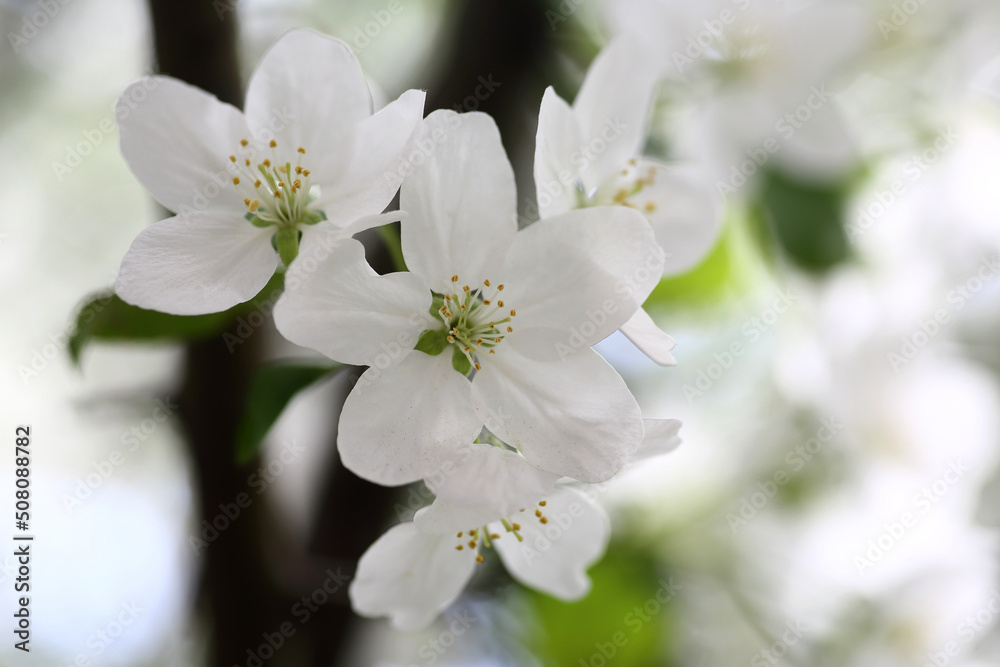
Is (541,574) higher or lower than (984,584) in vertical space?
higher

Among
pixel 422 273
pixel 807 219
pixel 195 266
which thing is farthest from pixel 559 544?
pixel 807 219

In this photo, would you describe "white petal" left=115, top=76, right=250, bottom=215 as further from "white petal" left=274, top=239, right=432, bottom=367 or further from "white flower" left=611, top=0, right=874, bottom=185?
"white flower" left=611, top=0, right=874, bottom=185

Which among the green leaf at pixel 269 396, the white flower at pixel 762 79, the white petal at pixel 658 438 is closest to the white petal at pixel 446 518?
the white petal at pixel 658 438

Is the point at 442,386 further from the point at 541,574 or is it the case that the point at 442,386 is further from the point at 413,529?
the point at 541,574

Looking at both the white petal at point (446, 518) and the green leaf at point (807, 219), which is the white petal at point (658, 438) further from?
the green leaf at point (807, 219)

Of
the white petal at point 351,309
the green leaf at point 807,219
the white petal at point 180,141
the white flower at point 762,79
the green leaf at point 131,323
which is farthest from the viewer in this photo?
the green leaf at point 807,219

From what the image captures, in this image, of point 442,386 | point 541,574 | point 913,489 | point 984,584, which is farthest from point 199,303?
point 984,584
